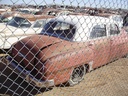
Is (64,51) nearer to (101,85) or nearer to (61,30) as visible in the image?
(61,30)

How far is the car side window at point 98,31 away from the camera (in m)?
4.66

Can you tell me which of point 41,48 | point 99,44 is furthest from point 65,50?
point 99,44

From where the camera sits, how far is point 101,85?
451 cm

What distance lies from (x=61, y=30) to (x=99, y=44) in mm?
1025

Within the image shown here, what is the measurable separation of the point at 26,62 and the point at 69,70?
92 centimetres

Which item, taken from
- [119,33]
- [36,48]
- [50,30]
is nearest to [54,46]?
[36,48]

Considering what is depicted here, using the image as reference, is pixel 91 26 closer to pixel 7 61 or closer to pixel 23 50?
pixel 23 50

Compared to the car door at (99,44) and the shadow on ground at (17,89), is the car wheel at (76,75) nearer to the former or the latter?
the car door at (99,44)

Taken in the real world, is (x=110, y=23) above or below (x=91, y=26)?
below

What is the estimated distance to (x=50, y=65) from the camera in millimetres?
3531

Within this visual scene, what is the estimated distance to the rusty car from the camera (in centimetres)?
363

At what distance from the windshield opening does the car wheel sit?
2.32 ft

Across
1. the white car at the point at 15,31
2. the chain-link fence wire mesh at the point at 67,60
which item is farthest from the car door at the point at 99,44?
the white car at the point at 15,31

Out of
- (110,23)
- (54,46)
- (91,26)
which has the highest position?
(54,46)
